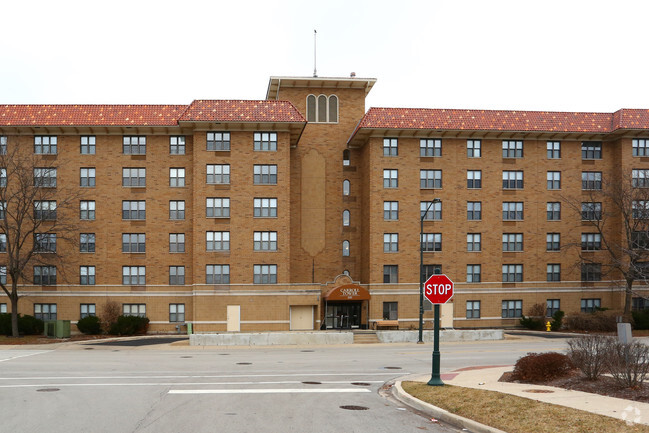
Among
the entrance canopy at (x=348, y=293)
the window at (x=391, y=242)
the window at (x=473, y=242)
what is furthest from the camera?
the window at (x=473, y=242)

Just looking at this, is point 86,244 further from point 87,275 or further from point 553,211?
point 553,211

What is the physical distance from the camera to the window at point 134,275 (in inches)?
2025

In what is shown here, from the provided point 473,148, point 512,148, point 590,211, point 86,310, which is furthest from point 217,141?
point 590,211

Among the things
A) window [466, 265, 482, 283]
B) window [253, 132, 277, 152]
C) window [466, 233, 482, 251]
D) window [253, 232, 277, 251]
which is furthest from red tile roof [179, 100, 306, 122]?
window [466, 265, 482, 283]

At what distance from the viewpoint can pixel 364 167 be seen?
179 feet

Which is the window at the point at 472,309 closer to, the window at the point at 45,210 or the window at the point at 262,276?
the window at the point at 262,276

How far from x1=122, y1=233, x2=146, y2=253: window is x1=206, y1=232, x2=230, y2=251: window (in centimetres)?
540

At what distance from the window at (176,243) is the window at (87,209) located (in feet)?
20.4

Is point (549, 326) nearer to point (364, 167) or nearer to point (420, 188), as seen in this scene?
point (420, 188)

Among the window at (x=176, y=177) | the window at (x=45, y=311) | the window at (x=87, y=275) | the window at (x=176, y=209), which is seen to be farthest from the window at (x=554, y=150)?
the window at (x=45, y=311)

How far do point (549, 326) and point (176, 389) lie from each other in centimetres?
3932

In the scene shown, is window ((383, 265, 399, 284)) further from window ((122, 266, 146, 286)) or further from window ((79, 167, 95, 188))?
window ((79, 167, 95, 188))

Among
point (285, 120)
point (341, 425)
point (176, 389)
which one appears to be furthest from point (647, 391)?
point (285, 120)

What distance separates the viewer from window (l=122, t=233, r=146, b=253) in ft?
170
